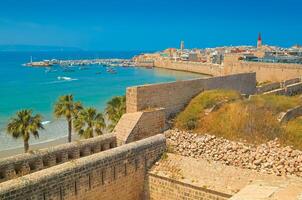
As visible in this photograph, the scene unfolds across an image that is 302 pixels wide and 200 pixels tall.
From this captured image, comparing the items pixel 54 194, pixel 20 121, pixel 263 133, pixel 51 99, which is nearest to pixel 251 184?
pixel 263 133

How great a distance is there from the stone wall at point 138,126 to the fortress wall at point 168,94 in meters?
0.45

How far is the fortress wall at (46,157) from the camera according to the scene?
1039 centimetres

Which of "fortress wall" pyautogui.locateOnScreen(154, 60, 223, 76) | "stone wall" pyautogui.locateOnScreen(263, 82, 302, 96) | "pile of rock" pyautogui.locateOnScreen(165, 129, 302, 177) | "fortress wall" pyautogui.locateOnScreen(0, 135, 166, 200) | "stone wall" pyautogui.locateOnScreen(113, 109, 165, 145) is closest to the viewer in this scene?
"fortress wall" pyautogui.locateOnScreen(0, 135, 166, 200)

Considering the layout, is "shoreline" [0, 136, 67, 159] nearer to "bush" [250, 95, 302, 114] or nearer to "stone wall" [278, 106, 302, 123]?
"bush" [250, 95, 302, 114]

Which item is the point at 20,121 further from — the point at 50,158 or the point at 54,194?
the point at 54,194

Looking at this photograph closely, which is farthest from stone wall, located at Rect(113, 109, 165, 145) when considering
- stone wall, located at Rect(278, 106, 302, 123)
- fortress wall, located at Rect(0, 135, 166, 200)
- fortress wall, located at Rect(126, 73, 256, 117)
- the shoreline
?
the shoreline

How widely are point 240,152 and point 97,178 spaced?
4871mm

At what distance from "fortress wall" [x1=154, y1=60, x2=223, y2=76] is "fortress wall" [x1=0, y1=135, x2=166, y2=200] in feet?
223

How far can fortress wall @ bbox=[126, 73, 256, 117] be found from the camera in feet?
47.4

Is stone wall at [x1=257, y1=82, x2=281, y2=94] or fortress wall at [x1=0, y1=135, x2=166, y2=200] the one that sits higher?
stone wall at [x1=257, y1=82, x2=281, y2=94]

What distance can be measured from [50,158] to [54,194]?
1.98 metres

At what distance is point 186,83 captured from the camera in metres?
16.8

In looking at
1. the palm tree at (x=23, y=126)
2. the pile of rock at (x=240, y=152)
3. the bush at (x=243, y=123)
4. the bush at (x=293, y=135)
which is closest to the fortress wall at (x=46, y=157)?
the pile of rock at (x=240, y=152)

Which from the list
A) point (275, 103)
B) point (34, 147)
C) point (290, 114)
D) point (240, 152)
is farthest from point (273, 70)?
point (240, 152)
